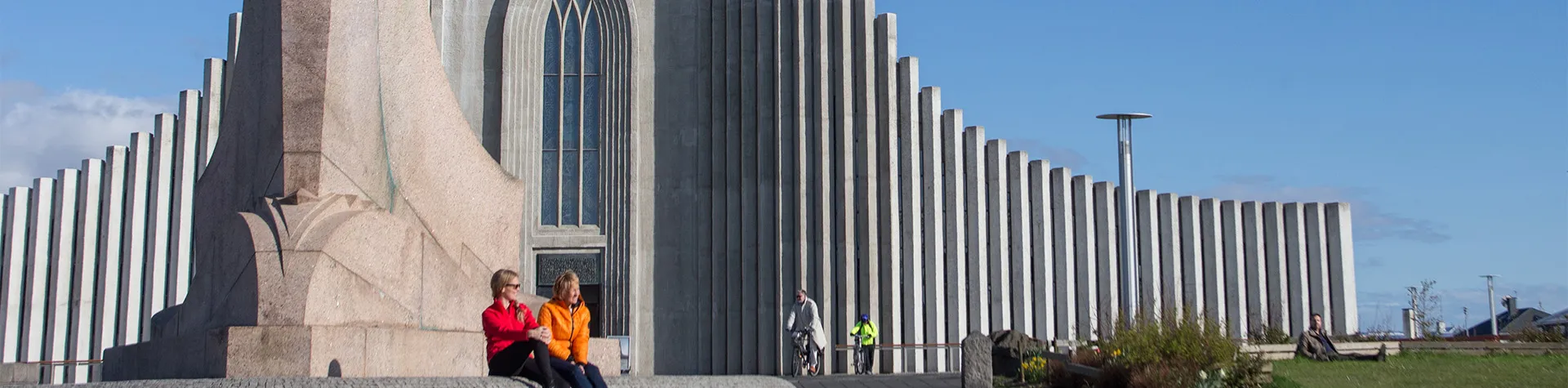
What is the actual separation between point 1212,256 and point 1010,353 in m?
14.5

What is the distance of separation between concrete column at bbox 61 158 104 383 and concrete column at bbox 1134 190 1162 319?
19.2 m

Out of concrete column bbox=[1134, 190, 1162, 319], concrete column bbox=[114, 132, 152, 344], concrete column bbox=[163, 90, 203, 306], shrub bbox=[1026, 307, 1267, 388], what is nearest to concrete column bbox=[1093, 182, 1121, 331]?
concrete column bbox=[1134, 190, 1162, 319]

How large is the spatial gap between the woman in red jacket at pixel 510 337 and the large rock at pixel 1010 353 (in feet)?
22.7

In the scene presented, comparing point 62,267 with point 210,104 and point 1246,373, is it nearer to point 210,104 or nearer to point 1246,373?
point 210,104

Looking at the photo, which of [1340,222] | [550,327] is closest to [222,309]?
[550,327]

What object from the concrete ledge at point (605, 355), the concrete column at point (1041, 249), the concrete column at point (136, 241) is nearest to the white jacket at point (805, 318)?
the concrete column at point (1041, 249)

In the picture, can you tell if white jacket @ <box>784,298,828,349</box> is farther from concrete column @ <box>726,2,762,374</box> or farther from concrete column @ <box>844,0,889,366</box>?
concrete column @ <box>726,2,762,374</box>

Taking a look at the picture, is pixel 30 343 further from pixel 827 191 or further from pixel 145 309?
pixel 827 191

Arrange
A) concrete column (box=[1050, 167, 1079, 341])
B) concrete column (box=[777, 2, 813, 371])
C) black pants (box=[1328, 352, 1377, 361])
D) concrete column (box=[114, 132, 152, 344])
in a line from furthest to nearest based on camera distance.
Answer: concrete column (box=[114, 132, 152, 344])
concrete column (box=[1050, 167, 1079, 341])
concrete column (box=[777, 2, 813, 371])
black pants (box=[1328, 352, 1377, 361])

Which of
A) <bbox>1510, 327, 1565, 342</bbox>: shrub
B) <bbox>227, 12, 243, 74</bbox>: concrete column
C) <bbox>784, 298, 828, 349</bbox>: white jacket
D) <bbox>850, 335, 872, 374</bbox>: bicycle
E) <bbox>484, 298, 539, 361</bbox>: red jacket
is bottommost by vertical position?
<bbox>850, 335, 872, 374</bbox>: bicycle

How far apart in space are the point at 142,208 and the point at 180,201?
2.93 ft

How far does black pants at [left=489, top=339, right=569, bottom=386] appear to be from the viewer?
8.77 metres

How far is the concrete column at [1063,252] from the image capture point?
92.1 feet

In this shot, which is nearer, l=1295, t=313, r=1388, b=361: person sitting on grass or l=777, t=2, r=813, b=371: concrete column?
l=1295, t=313, r=1388, b=361: person sitting on grass
